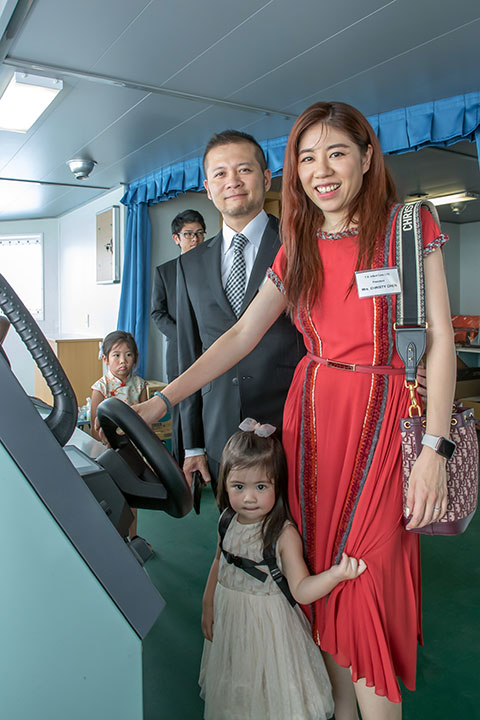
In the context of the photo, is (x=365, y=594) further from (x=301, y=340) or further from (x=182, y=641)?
(x=182, y=641)

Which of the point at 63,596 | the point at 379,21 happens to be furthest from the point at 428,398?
the point at 379,21

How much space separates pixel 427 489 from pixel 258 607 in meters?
0.70

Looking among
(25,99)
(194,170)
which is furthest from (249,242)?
(194,170)

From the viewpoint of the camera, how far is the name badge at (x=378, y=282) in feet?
3.79

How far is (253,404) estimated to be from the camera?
5.65 feet

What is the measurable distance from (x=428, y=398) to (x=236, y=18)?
7.48 feet

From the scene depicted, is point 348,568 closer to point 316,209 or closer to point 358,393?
point 358,393

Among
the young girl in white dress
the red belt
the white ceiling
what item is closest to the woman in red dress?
the red belt

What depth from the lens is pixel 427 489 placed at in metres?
1.12

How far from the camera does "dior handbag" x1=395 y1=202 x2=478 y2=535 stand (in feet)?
3.75

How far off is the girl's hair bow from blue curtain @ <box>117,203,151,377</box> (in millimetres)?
4479

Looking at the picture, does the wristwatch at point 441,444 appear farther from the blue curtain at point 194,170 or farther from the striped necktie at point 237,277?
the blue curtain at point 194,170

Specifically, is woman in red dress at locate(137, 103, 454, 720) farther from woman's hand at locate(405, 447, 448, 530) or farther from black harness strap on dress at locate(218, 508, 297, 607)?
black harness strap on dress at locate(218, 508, 297, 607)

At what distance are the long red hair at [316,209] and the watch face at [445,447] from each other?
0.42 metres
